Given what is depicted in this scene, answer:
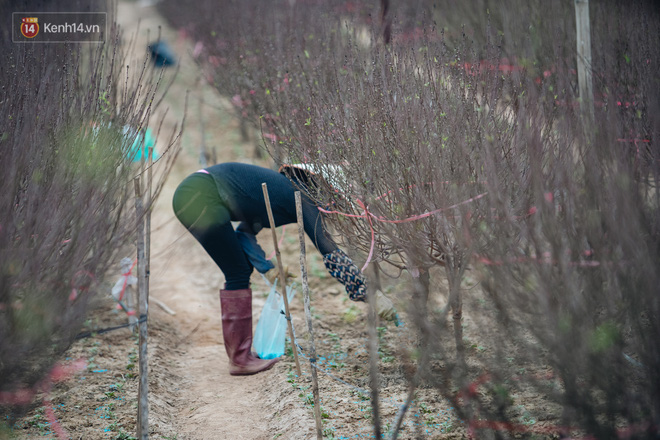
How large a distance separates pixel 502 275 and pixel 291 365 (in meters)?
2.53

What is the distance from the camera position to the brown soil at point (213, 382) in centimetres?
365

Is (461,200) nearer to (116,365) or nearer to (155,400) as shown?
(155,400)

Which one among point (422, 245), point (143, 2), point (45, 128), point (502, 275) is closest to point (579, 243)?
point (502, 275)

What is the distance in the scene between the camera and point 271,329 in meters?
4.61

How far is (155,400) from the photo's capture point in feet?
14.0

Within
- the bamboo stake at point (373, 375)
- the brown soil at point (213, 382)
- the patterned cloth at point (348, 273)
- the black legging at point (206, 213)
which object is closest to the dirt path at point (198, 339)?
the brown soil at point (213, 382)

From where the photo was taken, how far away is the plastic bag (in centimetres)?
454

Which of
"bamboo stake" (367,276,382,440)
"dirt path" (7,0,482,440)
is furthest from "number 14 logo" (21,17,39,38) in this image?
"bamboo stake" (367,276,382,440)

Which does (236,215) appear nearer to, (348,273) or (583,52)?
(348,273)

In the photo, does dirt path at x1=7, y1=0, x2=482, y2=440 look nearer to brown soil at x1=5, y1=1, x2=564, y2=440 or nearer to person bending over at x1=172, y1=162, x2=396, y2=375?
brown soil at x1=5, y1=1, x2=564, y2=440

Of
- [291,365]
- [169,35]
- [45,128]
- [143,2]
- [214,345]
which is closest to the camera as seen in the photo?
[45,128]

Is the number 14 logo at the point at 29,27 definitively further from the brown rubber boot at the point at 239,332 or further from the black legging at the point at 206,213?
the brown rubber boot at the point at 239,332

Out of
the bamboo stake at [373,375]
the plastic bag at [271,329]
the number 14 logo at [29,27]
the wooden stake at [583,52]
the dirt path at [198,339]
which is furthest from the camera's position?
the number 14 logo at [29,27]

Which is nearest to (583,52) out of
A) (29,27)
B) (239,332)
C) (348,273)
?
(348,273)
